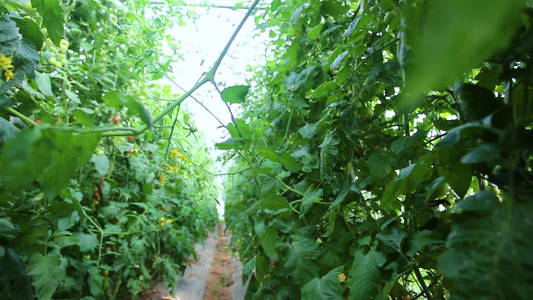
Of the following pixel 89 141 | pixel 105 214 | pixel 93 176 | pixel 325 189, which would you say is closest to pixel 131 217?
pixel 105 214

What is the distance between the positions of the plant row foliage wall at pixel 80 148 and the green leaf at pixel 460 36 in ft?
0.87

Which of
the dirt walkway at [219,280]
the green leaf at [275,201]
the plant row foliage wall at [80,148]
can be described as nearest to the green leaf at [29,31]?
the plant row foliage wall at [80,148]

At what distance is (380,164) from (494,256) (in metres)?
0.47

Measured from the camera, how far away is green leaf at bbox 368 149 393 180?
701 millimetres

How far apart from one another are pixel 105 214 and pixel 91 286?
355mm

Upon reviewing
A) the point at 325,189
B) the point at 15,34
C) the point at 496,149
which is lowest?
the point at 496,149

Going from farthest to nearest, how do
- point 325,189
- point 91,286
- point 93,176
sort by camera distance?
point 93,176 → point 91,286 → point 325,189

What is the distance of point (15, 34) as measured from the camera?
68cm

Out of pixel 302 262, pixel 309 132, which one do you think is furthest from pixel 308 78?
pixel 302 262

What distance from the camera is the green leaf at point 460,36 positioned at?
17 centimetres

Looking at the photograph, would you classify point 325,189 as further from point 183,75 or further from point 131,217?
point 183,75

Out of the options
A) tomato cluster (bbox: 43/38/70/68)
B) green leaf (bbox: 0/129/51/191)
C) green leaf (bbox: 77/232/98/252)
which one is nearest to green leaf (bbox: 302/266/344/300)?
green leaf (bbox: 0/129/51/191)

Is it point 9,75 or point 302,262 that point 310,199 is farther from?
point 9,75

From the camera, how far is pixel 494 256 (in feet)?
0.80
